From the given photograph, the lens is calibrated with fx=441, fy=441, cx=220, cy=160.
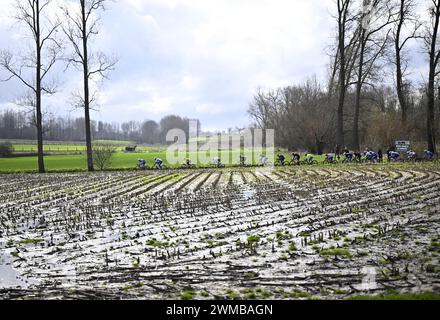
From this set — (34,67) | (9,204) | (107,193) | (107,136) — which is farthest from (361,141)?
(107,136)

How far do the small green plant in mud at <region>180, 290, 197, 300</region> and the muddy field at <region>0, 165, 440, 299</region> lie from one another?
0.02m

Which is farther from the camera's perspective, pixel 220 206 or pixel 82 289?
pixel 220 206

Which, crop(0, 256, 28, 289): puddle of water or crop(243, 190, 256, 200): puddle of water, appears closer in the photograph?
crop(0, 256, 28, 289): puddle of water

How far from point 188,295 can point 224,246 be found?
2.45 meters

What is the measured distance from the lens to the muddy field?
5.72 m

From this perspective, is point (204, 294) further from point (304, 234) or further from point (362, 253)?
point (304, 234)

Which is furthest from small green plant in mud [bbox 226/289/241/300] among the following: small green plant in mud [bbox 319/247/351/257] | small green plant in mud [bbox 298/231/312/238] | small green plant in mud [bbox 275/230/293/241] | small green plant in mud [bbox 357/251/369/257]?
small green plant in mud [bbox 298/231/312/238]

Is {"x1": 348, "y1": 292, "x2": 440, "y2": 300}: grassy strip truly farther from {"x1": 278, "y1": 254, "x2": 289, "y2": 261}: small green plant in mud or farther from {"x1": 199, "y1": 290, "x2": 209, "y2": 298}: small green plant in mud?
{"x1": 278, "y1": 254, "x2": 289, "y2": 261}: small green plant in mud

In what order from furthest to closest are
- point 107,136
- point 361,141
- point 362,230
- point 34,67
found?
point 107,136 → point 361,141 → point 34,67 → point 362,230

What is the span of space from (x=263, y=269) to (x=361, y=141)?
158 feet

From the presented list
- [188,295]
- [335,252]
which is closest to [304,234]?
[335,252]

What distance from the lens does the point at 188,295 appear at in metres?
5.46

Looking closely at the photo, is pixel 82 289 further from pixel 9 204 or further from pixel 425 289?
pixel 9 204
